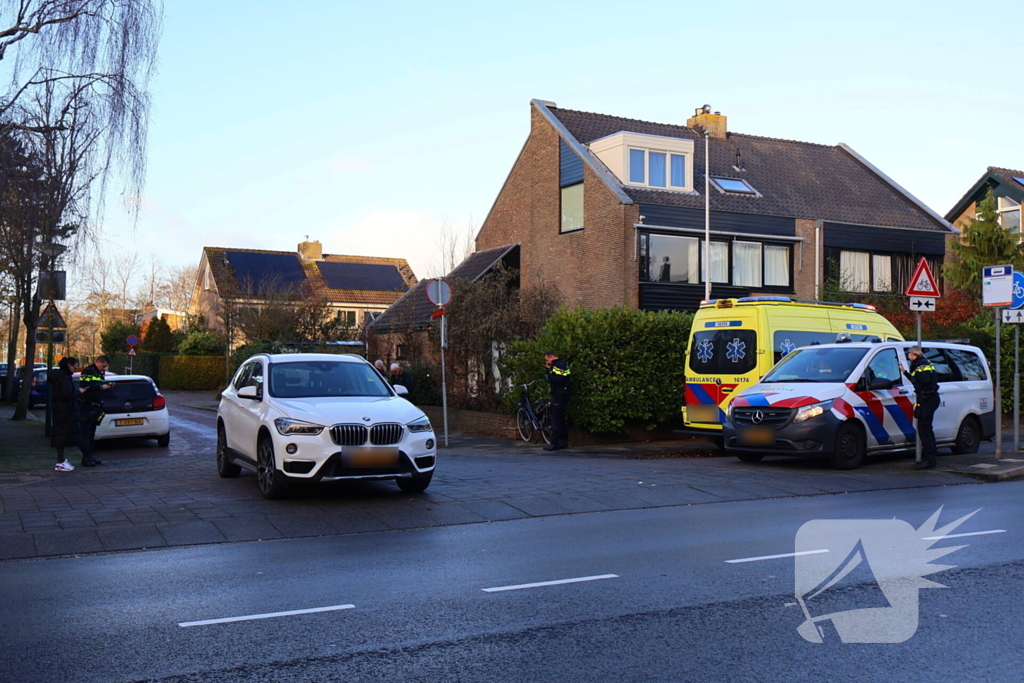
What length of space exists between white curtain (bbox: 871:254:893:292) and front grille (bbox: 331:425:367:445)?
28733mm

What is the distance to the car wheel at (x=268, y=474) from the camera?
34.6 ft

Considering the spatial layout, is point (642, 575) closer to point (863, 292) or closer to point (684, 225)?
point (684, 225)

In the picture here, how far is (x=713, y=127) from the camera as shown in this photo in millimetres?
37188

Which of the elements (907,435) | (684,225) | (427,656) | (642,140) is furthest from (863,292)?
(427,656)

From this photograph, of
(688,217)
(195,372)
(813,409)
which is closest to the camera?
(813,409)

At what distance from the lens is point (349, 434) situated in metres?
10.5

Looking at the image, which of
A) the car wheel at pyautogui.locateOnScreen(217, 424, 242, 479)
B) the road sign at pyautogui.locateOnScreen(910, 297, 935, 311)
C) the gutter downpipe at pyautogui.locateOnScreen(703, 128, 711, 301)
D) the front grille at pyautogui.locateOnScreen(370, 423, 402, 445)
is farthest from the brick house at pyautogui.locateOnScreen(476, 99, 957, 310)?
the front grille at pyautogui.locateOnScreen(370, 423, 402, 445)

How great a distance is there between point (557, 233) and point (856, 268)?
35.8 ft

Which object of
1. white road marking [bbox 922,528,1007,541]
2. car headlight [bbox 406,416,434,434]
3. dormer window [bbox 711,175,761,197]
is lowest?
white road marking [bbox 922,528,1007,541]

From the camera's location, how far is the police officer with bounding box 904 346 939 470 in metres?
13.7

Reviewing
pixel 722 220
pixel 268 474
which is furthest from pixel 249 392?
pixel 722 220

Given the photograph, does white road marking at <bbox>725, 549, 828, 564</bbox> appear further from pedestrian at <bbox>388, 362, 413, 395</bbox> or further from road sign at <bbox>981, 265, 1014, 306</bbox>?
pedestrian at <bbox>388, 362, 413, 395</bbox>

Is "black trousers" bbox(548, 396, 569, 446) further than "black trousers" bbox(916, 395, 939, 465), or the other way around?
"black trousers" bbox(548, 396, 569, 446)

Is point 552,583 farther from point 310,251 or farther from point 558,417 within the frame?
point 310,251
